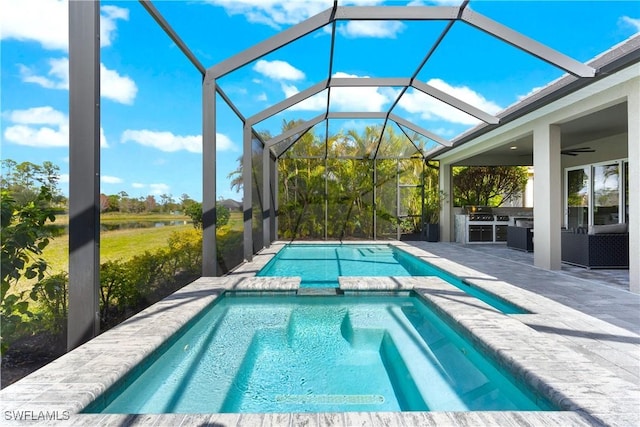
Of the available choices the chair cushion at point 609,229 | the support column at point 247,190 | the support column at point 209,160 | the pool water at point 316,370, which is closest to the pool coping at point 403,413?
the pool water at point 316,370

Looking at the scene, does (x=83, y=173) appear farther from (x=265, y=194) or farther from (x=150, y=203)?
(x=265, y=194)

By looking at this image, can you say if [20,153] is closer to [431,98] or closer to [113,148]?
[113,148]

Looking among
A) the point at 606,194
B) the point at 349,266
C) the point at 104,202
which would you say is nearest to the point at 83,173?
the point at 104,202

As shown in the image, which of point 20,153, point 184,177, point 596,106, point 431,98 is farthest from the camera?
point 431,98

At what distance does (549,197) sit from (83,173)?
773 cm

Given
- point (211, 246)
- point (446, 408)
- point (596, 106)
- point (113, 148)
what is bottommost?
point (446, 408)

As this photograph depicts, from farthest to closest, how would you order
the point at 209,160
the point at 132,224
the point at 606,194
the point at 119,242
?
the point at 606,194
the point at 209,160
the point at 132,224
the point at 119,242

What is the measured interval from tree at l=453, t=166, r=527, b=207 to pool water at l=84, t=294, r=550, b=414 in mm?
13615

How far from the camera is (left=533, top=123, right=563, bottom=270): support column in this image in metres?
7.44

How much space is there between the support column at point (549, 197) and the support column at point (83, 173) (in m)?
7.62

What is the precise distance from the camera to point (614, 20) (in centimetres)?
552

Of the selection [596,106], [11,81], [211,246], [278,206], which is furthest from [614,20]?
[278,206]

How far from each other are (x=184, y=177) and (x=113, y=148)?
1955 millimetres

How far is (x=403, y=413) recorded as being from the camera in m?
2.28
